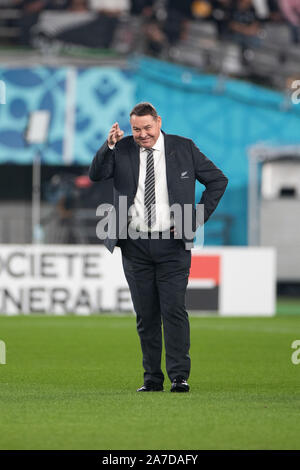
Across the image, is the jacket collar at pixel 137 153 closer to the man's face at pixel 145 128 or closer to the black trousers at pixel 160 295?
the man's face at pixel 145 128

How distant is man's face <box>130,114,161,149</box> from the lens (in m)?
8.64

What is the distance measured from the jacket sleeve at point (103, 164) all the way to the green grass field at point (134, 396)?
1716mm

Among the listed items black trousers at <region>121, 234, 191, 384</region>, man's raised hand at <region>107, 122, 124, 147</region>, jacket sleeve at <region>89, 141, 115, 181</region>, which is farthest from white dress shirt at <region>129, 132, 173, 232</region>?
man's raised hand at <region>107, 122, 124, 147</region>

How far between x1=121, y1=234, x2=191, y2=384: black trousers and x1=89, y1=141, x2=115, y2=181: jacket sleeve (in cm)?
55

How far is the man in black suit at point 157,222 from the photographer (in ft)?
28.9

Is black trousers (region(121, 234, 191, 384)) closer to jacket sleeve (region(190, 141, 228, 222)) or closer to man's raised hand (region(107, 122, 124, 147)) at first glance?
jacket sleeve (region(190, 141, 228, 222))

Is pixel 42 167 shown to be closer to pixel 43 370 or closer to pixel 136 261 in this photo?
pixel 43 370

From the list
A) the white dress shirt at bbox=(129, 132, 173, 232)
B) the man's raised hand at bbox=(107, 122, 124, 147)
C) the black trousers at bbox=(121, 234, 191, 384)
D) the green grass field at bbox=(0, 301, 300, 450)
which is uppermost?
the man's raised hand at bbox=(107, 122, 124, 147)

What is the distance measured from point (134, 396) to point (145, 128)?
2.05 metres

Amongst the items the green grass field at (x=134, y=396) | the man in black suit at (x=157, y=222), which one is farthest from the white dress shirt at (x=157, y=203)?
the green grass field at (x=134, y=396)

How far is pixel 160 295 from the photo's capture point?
8.92 m

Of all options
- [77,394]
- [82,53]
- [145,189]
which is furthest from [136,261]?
[82,53]

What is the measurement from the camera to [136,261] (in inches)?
352

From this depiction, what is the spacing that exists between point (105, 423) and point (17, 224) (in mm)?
21275
